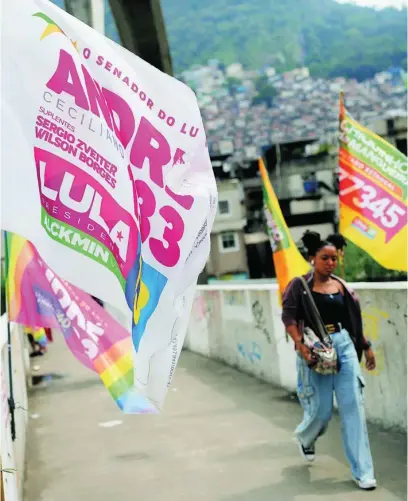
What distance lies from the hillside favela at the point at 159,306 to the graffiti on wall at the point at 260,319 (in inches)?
1.6

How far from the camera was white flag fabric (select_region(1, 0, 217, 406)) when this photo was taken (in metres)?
3.04

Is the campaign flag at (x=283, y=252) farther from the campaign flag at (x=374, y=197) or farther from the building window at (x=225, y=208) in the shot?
the building window at (x=225, y=208)

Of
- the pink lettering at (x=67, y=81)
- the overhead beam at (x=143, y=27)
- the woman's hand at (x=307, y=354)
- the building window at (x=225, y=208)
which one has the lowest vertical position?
the woman's hand at (x=307, y=354)

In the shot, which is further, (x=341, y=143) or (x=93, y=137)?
(x=341, y=143)

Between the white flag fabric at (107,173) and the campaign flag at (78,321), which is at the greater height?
the white flag fabric at (107,173)

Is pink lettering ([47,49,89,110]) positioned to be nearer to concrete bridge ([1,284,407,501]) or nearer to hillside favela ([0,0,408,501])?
hillside favela ([0,0,408,501])

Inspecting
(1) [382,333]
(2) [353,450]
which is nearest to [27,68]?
(2) [353,450]

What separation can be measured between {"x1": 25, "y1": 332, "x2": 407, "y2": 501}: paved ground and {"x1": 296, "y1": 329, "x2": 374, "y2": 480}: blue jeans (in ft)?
0.74

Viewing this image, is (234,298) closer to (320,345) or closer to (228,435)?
(228,435)

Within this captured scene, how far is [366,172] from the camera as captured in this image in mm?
8164

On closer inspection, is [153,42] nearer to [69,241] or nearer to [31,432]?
[31,432]

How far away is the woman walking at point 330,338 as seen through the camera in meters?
5.62

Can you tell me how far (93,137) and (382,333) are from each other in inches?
178

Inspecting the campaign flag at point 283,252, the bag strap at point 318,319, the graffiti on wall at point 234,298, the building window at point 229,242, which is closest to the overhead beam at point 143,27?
the graffiti on wall at point 234,298
